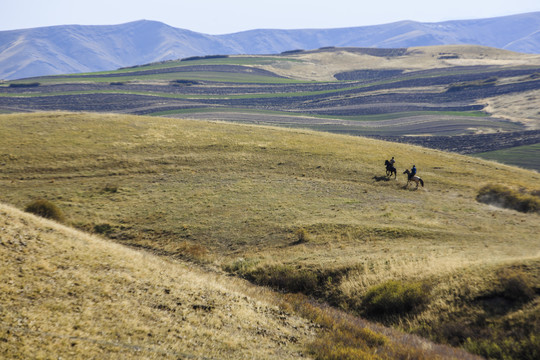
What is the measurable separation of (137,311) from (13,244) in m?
7.78

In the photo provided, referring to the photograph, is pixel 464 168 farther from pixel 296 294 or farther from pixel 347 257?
pixel 296 294

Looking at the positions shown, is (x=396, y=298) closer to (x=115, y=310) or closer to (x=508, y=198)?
(x=115, y=310)

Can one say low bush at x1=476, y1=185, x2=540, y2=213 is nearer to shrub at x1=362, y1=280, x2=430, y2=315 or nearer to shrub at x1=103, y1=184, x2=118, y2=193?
shrub at x1=362, y1=280, x2=430, y2=315

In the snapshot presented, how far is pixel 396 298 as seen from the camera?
20.8 meters

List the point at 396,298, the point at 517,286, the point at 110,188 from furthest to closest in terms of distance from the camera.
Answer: the point at 110,188
the point at 396,298
the point at 517,286

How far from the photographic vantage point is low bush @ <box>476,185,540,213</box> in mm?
36969

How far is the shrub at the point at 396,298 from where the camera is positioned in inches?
810

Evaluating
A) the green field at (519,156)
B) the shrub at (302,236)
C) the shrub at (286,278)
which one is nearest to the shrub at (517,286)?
the shrub at (286,278)

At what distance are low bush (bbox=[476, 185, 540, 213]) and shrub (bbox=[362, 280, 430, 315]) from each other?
73.1 ft

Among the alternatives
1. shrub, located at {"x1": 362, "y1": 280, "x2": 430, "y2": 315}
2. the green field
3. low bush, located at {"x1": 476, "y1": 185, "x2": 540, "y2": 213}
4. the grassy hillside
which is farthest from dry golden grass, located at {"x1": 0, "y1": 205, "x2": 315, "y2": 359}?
the green field

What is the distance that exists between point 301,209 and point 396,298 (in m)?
17.1

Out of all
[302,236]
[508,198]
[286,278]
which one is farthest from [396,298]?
[508,198]

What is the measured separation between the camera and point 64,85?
176 m

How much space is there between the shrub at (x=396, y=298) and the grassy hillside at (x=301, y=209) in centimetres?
11
